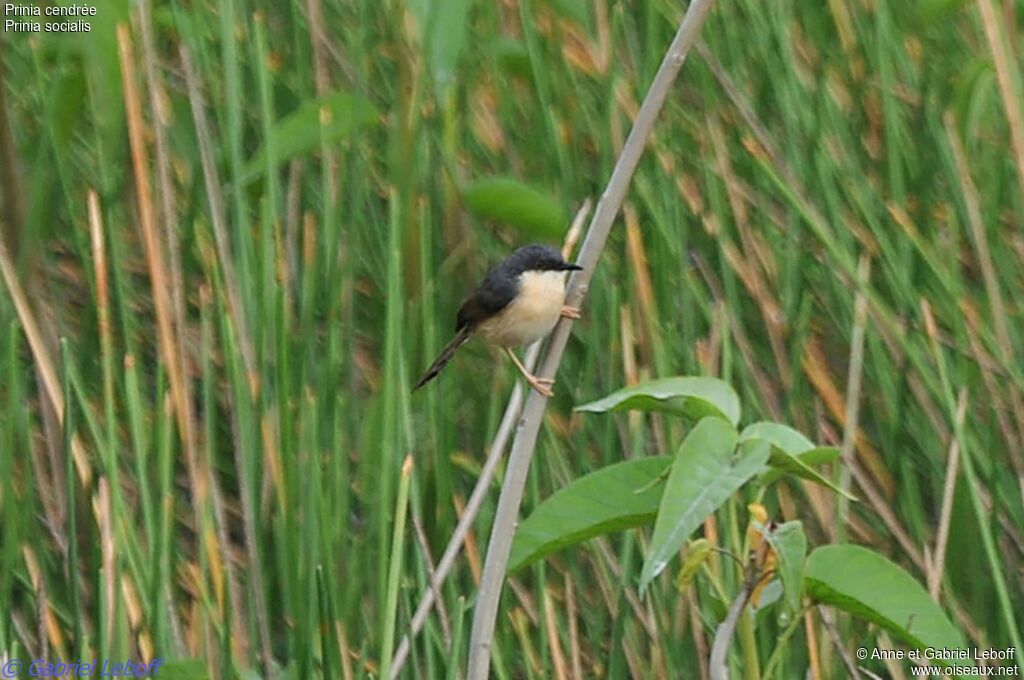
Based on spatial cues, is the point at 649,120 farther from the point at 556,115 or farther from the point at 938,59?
the point at 938,59

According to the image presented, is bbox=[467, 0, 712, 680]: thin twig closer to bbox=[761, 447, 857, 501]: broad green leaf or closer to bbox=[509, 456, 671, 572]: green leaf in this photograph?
bbox=[509, 456, 671, 572]: green leaf

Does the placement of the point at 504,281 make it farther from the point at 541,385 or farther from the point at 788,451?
the point at 788,451

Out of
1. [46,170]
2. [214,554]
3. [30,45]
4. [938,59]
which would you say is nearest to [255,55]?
[46,170]

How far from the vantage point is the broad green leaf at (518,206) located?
85.7 inches

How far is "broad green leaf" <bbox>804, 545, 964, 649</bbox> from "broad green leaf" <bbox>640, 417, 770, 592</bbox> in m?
0.16

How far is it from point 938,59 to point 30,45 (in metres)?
1.65

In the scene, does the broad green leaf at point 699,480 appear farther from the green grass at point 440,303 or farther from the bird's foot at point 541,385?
the green grass at point 440,303

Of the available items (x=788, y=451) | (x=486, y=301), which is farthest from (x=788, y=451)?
(x=486, y=301)

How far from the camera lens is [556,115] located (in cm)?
279

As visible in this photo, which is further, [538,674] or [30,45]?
[30,45]

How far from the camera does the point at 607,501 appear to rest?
154cm

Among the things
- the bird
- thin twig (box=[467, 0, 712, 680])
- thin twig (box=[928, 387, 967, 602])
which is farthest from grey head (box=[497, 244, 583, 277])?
thin twig (box=[928, 387, 967, 602])

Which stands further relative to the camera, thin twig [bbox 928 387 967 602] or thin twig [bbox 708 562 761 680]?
thin twig [bbox 928 387 967 602]

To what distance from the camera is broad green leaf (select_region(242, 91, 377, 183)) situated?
221 centimetres
